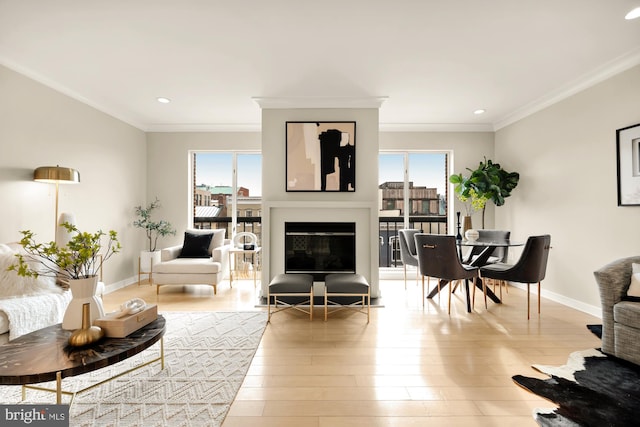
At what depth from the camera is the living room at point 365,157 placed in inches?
127

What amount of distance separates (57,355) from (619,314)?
3.72 m

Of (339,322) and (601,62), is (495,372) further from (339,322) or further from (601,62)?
(601,62)

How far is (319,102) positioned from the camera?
4.12 metres

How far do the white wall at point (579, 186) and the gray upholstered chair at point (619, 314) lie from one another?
2.89 feet

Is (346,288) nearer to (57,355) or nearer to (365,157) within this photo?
(365,157)

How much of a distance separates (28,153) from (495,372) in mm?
4758

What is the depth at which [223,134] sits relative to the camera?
215 inches

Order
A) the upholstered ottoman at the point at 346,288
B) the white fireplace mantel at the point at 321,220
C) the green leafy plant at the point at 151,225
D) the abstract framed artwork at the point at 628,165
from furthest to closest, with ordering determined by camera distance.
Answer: the green leafy plant at the point at 151,225 < the white fireplace mantel at the point at 321,220 < the upholstered ottoman at the point at 346,288 < the abstract framed artwork at the point at 628,165

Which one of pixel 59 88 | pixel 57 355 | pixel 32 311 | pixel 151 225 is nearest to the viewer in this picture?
pixel 57 355

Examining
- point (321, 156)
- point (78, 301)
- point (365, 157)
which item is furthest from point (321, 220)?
point (78, 301)

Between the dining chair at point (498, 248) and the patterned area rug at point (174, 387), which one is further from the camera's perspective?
the dining chair at point (498, 248)

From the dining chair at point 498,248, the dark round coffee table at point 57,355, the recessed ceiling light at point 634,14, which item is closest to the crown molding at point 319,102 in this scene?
the recessed ceiling light at point 634,14

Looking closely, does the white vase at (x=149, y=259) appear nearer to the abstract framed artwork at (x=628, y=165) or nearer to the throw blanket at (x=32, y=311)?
the throw blanket at (x=32, y=311)

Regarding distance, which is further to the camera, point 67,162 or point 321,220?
point 321,220
